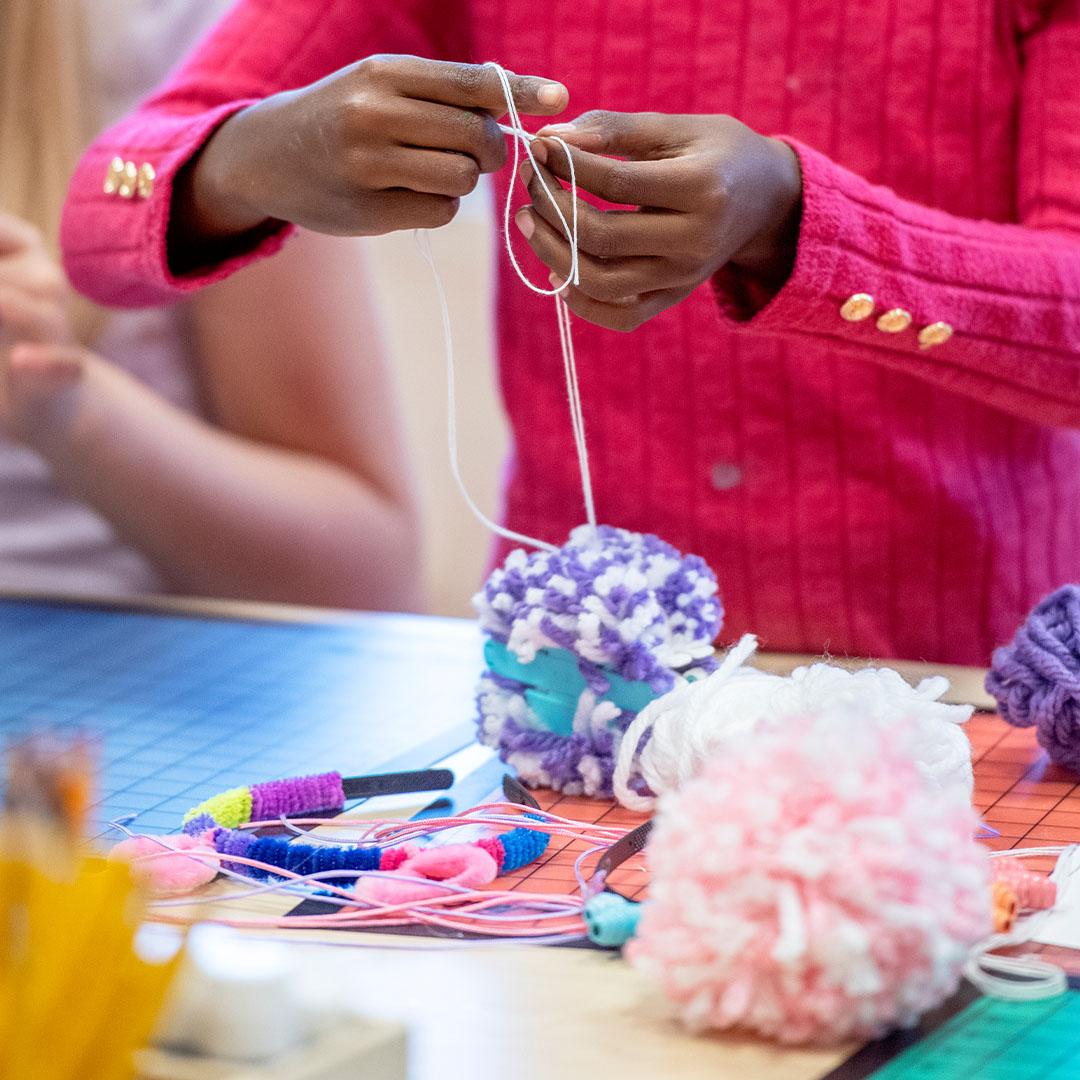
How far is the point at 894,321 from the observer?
80 centimetres

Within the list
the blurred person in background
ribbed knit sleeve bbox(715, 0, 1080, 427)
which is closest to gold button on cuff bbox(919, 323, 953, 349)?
ribbed knit sleeve bbox(715, 0, 1080, 427)

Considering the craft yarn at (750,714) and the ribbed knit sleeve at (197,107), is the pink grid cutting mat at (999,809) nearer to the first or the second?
the craft yarn at (750,714)

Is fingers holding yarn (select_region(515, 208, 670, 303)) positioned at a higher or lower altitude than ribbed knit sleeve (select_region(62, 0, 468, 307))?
lower

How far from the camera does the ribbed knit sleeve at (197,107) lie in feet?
2.87

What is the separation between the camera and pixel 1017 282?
2.79 ft

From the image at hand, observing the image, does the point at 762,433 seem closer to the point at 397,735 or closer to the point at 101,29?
the point at 397,735

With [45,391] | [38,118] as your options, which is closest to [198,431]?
[45,391]

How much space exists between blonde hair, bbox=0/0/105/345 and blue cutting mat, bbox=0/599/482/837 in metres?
0.46

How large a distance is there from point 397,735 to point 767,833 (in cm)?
40

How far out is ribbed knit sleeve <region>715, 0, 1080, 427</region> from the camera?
77 cm

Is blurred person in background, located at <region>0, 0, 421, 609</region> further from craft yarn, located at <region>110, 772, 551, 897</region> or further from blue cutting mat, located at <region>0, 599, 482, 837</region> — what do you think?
craft yarn, located at <region>110, 772, 551, 897</region>

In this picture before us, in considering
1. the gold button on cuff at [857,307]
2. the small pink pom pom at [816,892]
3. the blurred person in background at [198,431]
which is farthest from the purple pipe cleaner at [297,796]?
the blurred person in background at [198,431]

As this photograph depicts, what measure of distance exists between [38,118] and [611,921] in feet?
3.72

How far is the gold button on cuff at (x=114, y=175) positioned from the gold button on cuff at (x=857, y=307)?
437 mm
